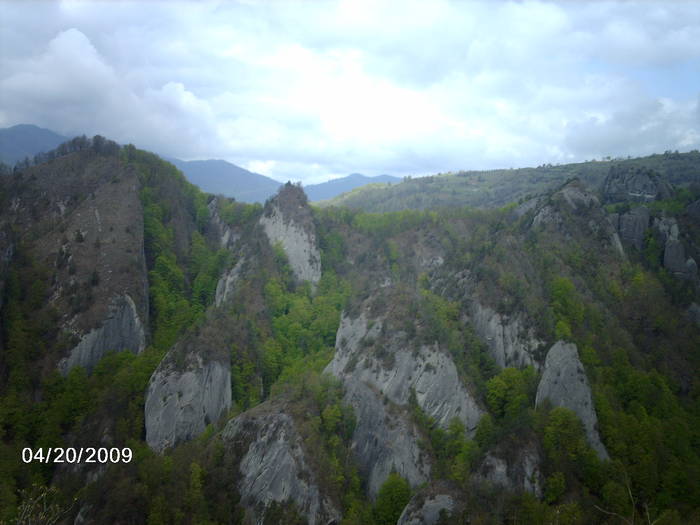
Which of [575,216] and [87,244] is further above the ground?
[575,216]

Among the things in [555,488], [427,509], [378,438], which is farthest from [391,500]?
[555,488]

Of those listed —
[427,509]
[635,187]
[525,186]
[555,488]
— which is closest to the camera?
[427,509]

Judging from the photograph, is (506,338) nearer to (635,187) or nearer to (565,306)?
(565,306)

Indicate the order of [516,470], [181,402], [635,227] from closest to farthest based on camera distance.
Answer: [516,470] → [181,402] → [635,227]

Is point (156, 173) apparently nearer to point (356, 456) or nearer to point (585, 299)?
point (356, 456)

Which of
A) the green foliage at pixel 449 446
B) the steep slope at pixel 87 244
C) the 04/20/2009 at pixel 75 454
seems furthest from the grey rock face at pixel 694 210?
the 04/20/2009 at pixel 75 454

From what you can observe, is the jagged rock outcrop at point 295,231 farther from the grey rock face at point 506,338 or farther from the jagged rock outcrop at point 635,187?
the jagged rock outcrop at point 635,187

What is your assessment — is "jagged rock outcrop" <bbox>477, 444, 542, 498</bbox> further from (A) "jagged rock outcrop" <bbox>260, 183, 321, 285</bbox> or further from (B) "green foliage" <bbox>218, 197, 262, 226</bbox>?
(B) "green foliage" <bbox>218, 197, 262, 226</bbox>
